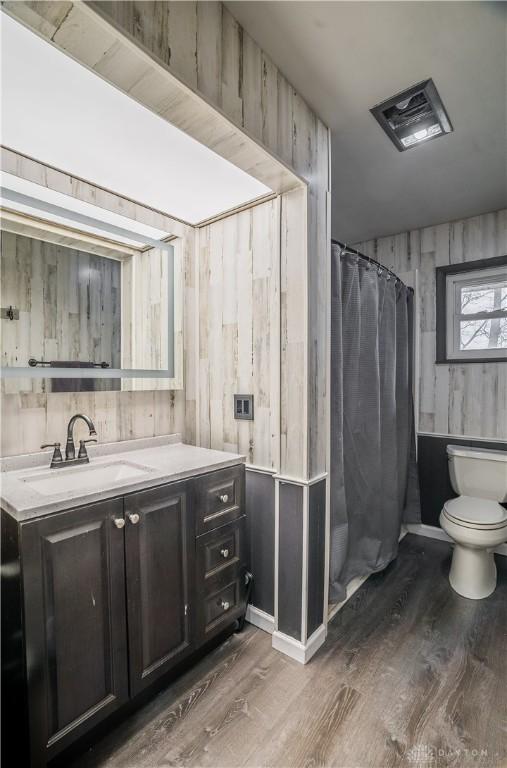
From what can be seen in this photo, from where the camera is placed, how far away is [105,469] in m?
1.66

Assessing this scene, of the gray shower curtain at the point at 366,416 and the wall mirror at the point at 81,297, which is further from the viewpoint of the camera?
the gray shower curtain at the point at 366,416

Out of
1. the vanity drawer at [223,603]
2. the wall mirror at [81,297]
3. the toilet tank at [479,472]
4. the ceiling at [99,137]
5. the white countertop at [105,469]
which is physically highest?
the ceiling at [99,137]

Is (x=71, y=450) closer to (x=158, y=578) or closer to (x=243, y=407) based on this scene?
(x=158, y=578)

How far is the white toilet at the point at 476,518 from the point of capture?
2094mm

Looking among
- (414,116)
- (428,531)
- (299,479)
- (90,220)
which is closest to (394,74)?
(414,116)

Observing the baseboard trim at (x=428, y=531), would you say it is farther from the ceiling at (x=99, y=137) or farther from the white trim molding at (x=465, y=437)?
the ceiling at (x=99, y=137)

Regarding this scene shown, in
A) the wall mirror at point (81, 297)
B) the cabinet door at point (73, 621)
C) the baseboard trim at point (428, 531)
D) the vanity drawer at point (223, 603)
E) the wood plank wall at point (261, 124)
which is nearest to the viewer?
the wood plank wall at point (261, 124)

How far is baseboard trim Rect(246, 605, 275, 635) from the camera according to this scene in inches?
73.1

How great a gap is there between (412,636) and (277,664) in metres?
0.71

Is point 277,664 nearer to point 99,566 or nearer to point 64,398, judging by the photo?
point 99,566

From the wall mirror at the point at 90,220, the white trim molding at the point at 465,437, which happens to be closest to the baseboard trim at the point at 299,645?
the wall mirror at the point at 90,220

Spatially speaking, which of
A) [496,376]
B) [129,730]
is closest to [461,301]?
[496,376]

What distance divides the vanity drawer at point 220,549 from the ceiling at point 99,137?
63.3 inches

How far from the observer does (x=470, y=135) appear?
1832 millimetres
